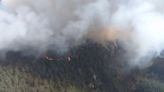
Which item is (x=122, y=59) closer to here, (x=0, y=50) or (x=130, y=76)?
(x=130, y=76)

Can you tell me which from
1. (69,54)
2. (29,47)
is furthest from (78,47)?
(29,47)

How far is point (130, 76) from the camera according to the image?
519ft

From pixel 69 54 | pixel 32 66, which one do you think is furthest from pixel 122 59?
pixel 32 66

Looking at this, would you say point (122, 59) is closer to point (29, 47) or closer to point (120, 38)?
point (120, 38)

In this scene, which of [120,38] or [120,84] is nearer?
[120,38]

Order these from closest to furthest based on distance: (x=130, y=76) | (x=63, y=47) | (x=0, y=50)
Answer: (x=0, y=50)
(x=63, y=47)
(x=130, y=76)

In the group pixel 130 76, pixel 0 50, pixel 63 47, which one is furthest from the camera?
pixel 130 76

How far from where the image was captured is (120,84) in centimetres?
15212

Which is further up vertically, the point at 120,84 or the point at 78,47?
the point at 78,47

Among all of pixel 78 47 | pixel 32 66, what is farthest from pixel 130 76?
pixel 32 66

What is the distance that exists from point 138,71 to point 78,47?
720 inches

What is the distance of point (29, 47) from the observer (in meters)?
147

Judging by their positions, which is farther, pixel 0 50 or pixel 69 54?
pixel 69 54

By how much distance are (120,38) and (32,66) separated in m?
21.1
